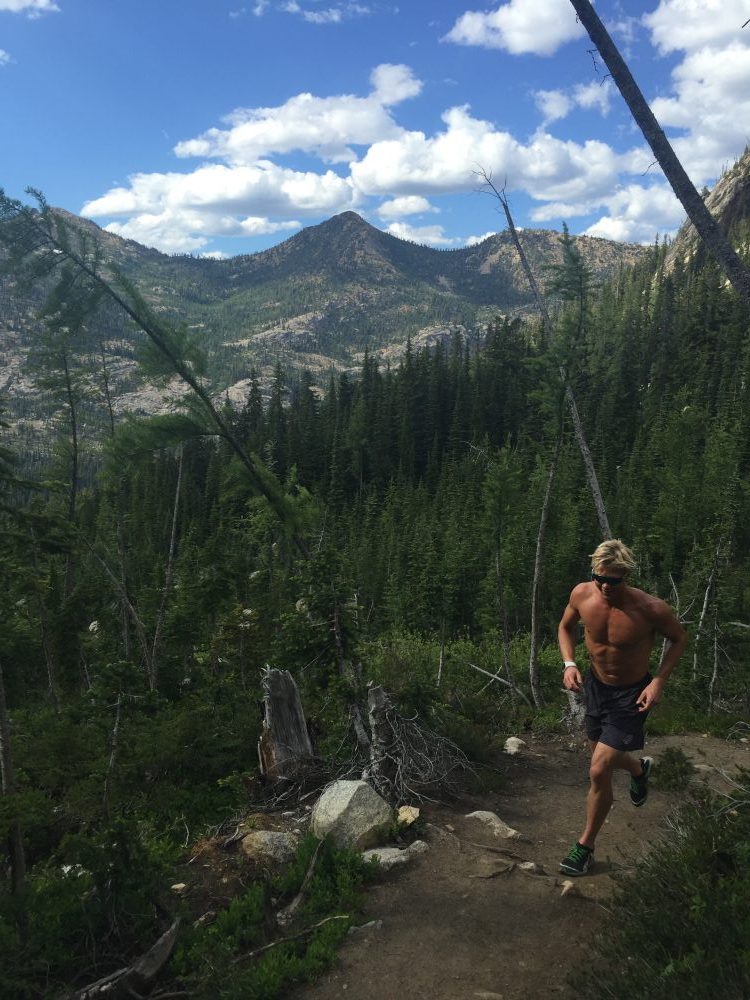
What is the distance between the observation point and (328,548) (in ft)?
24.8

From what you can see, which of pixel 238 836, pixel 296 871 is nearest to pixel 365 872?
pixel 296 871

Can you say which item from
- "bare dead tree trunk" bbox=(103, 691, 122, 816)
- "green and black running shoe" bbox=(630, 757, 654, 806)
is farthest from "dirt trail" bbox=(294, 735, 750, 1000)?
"bare dead tree trunk" bbox=(103, 691, 122, 816)

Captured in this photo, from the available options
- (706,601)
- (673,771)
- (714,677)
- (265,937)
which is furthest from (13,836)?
(706,601)

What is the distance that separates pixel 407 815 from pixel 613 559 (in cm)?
339

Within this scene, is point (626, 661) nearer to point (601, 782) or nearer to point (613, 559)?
point (613, 559)

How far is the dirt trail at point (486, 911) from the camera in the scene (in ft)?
12.7

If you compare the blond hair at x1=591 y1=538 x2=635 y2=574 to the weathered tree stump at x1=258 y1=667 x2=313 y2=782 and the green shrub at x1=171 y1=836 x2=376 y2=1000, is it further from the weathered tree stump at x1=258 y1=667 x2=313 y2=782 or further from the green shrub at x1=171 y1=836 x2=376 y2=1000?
the weathered tree stump at x1=258 y1=667 x2=313 y2=782

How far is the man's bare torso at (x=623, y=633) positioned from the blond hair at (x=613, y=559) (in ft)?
0.58

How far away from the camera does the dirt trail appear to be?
3861 mm

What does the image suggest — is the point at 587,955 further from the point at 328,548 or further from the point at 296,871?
the point at 328,548

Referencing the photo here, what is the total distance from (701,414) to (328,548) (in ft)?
162

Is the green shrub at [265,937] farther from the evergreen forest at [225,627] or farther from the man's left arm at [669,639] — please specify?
the man's left arm at [669,639]

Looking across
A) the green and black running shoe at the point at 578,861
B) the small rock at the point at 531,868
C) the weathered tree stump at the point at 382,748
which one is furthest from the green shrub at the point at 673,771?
the weathered tree stump at the point at 382,748

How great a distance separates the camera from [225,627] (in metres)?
16.8
